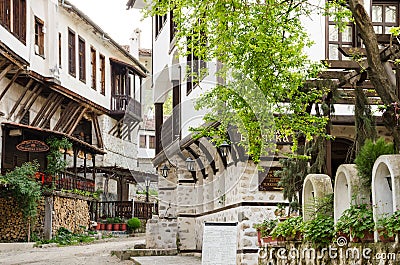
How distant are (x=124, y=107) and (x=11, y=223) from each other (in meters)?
15.1

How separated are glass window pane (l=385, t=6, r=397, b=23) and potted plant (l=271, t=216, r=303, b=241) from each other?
4945 millimetres

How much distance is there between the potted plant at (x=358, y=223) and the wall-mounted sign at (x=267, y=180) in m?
5.75

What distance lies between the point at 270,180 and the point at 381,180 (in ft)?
21.0

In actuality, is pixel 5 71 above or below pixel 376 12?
above

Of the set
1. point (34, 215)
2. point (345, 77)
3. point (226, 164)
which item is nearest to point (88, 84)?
point (34, 215)

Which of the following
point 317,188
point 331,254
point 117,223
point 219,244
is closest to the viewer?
point 331,254

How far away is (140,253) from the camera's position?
63.5 ft

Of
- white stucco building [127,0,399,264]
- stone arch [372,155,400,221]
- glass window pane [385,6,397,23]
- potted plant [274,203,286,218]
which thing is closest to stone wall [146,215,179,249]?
white stucco building [127,0,399,264]

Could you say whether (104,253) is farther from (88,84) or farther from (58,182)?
(88,84)

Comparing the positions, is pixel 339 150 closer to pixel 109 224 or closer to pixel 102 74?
pixel 109 224

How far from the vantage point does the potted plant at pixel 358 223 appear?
7035 millimetres

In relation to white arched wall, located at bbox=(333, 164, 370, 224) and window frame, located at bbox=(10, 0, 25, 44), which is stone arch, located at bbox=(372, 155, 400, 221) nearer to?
white arched wall, located at bbox=(333, 164, 370, 224)

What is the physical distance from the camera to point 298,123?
11.7 metres

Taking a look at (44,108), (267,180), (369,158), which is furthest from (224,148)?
(44,108)
